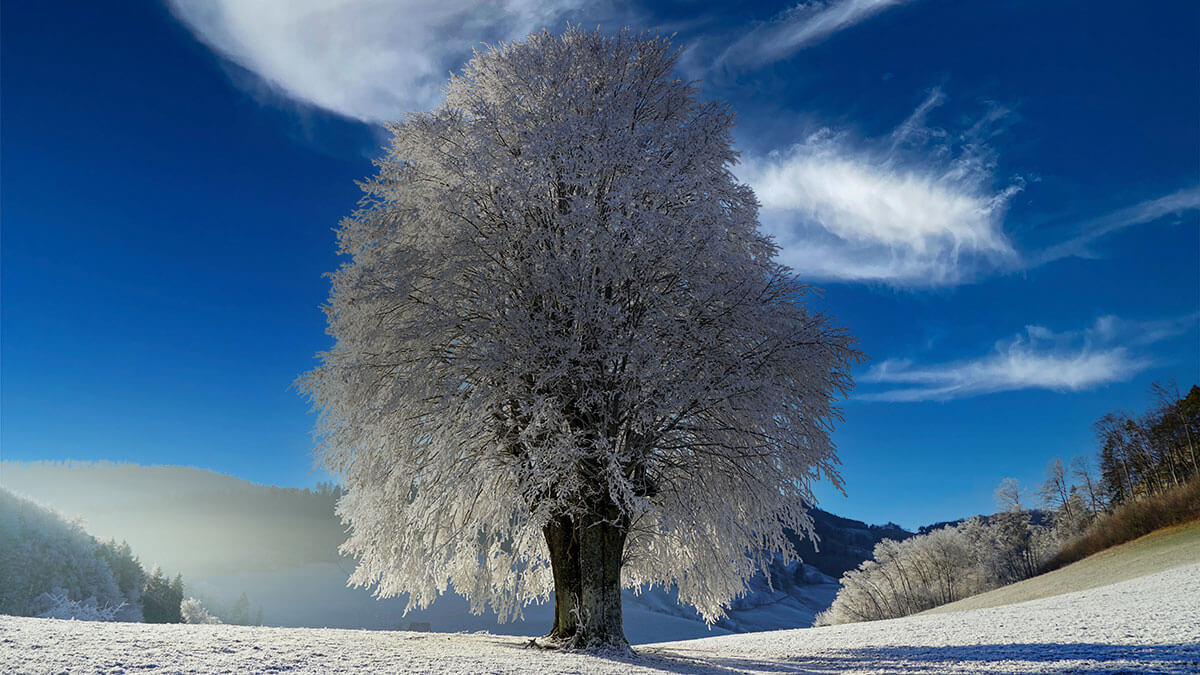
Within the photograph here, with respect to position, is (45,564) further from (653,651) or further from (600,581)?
(600,581)

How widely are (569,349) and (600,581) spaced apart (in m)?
4.21

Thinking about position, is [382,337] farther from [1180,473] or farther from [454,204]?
[1180,473]

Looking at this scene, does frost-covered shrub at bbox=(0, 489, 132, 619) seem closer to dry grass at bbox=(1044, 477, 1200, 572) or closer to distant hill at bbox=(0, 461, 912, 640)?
distant hill at bbox=(0, 461, 912, 640)

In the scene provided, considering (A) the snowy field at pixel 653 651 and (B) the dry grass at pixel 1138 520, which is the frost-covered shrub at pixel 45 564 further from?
(B) the dry grass at pixel 1138 520

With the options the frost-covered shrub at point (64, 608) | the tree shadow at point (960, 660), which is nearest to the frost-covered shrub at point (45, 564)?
the frost-covered shrub at point (64, 608)

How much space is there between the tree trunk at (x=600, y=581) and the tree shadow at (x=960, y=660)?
626 mm

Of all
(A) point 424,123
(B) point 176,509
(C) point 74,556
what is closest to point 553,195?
(A) point 424,123

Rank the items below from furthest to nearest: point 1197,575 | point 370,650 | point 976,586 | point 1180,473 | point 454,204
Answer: point 976,586 → point 1180,473 → point 1197,575 → point 454,204 → point 370,650

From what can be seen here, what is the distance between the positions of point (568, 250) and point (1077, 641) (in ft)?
34.7

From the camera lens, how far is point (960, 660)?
987 centimetres

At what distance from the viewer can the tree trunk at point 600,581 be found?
11023 mm

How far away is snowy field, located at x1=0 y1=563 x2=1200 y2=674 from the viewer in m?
7.22

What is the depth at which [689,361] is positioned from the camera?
1075cm

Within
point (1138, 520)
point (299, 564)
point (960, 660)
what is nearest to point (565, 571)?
point (960, 660)
